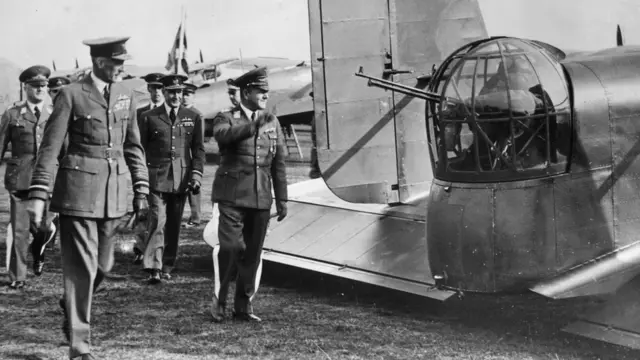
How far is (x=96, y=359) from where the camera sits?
5.62 m

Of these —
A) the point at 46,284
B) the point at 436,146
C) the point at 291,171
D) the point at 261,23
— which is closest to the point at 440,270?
the point at 436,146

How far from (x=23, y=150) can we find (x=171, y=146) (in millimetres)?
1428

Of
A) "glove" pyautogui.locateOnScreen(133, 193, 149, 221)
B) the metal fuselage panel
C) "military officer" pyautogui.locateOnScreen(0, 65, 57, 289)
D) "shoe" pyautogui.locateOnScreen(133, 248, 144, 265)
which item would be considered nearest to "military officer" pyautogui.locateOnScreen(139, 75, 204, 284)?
"shoe" pyautogui.locateOnScreen(133, 248, 144, 265)

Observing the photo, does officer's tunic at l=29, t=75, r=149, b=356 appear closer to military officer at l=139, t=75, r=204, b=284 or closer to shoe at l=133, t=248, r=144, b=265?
military officer at l=139, t=75, r=204, b=284

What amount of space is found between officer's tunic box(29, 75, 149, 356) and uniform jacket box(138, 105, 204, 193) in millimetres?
3002

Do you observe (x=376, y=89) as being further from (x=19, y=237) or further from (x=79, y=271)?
(x=19, y=237)

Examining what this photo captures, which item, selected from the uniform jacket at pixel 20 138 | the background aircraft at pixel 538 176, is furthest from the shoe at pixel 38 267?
the background aircraft at pixel 538 176

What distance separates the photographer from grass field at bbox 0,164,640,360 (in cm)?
581

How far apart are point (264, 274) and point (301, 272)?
623 millimetres

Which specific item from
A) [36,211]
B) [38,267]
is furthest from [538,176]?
[38,267]

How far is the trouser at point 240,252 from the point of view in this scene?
671 centimetres

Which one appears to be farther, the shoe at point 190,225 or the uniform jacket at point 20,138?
the shoe at point 190,225

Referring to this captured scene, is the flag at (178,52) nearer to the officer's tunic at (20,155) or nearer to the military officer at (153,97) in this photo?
the military officer at (153,97)

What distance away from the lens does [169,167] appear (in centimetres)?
883
